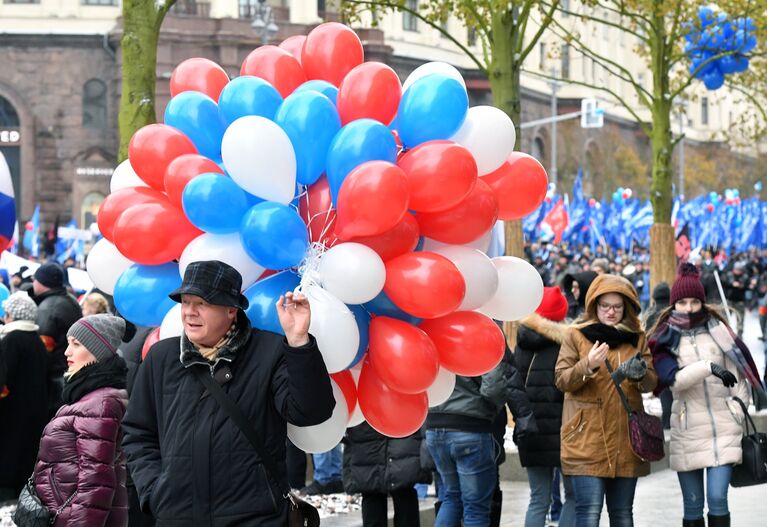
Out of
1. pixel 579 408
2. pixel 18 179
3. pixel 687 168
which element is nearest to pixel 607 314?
pixel 579 408

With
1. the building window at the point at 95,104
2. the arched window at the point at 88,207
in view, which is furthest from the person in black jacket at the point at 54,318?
the building window at the point at 95,104

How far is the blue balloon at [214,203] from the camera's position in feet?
16.7

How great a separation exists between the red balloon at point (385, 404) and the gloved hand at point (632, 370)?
2552mm

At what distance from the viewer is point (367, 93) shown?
5430mm

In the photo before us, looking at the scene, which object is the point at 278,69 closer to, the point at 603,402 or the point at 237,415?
the point at 237,415

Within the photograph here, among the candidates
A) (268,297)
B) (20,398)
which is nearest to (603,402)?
(268,297)

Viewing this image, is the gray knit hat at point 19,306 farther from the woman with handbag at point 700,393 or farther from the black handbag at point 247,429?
the black handbag at point 247,429

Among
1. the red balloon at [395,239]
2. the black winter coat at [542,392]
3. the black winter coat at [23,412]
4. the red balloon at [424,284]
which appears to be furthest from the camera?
the black winter coat at [23,412]

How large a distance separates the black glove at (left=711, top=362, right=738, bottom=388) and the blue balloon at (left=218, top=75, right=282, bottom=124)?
3.60m

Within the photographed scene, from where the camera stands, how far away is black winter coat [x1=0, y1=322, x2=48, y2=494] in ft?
32.1

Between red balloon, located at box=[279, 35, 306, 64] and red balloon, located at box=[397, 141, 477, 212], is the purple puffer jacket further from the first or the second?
red balloon, located at box=[397, 141, 477, 212]

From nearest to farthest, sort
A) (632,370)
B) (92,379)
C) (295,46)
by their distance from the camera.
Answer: (295,46)
(92,379)
(632,370)

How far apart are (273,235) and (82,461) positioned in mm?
1804

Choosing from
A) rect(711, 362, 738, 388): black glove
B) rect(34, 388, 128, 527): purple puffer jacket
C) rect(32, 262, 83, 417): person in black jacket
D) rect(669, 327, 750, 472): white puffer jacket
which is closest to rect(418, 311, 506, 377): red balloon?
rect(34, 388, 128, 527): purple puffer jacket
